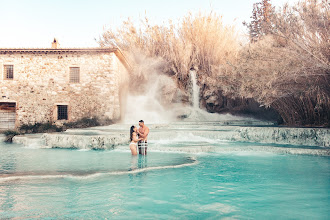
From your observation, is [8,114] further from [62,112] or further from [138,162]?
[138,162]

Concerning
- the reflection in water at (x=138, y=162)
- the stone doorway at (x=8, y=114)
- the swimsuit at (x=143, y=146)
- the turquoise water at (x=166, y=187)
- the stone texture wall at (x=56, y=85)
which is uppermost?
the stone texture wall at (x=56, y=85)

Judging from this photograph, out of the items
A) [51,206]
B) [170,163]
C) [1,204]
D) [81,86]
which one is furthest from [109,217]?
[81,86]

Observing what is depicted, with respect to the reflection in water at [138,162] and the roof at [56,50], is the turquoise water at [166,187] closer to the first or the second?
the reflection in water at [138,162]

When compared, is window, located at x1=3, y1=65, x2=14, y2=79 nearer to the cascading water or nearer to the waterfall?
the cascading water

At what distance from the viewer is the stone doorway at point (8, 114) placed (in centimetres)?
1628

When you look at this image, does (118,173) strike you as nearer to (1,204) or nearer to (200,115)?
(1,204)

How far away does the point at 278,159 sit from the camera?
7.05 metres

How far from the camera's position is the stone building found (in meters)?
16.0

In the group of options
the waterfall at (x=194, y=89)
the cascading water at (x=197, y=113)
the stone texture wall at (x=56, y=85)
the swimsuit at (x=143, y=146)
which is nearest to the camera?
the swimsuit at (x=143, y=146)

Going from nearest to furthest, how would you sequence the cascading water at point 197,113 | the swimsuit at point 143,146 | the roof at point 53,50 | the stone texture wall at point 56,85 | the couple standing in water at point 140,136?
the couple standing in water at point 140,136 → the swimsuit at point 143,146 → the roof at point 53,50 → the stone texture wall at point 56,85 → the cascading water at point 197,113

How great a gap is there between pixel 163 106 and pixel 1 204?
1650 centimetres

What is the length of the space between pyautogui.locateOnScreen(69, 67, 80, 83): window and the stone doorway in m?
3.50

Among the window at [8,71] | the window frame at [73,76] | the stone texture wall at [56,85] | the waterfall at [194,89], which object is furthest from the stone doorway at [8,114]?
the waterfall at [194,89]

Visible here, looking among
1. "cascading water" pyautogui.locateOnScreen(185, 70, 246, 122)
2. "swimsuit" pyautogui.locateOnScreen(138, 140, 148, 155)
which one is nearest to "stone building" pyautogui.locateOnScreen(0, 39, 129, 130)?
"cascading water" pyautogui.locateOnScreen(185, 70, 246, 122)
